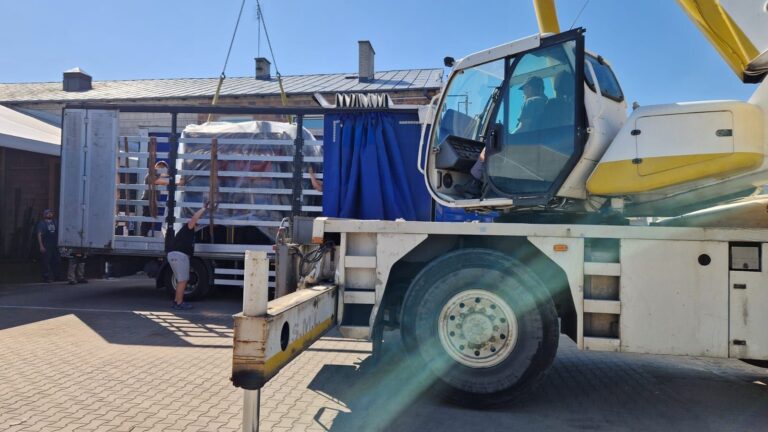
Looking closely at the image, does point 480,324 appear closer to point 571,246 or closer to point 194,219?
point 571,246

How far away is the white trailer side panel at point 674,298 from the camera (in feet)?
13.0

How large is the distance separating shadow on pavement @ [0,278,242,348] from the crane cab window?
162 inches

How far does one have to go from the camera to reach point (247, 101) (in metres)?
19.7

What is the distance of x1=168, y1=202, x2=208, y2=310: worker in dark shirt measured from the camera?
858 cm

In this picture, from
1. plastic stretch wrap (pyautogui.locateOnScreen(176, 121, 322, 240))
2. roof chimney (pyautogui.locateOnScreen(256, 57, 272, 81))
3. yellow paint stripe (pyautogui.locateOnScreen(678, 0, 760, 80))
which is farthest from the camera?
roof chimney (pyautogui.locateOnScreen(256, 57, 272, 81))

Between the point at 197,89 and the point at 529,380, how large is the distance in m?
20.5

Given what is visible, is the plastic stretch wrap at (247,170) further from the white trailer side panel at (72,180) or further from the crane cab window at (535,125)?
the crane cab window at (535,125)

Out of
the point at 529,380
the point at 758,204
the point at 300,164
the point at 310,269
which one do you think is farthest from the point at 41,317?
the point at 758,204

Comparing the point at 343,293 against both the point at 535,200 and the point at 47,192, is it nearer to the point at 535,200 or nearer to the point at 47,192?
the point at 535,200

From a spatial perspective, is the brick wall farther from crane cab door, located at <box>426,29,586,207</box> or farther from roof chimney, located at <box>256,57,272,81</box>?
crane cab door, located at <box>426,29,586,207</box>

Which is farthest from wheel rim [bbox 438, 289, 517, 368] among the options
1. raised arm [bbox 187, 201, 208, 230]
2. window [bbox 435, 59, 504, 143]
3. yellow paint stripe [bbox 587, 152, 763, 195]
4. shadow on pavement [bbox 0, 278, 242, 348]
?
raised arm [bbox 187, 201, 208, 230]

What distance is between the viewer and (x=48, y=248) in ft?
40.4

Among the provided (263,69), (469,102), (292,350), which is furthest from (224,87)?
(292,350)

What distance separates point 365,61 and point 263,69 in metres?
4.86
